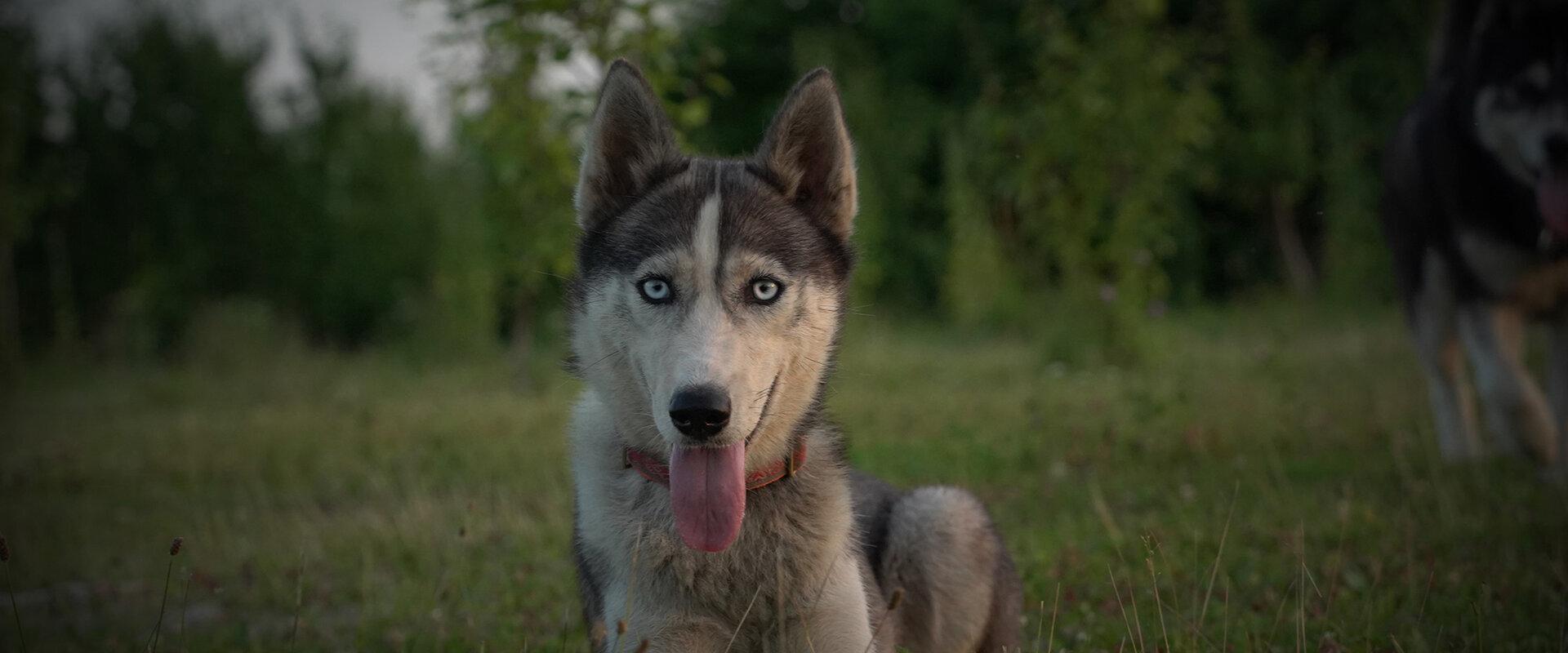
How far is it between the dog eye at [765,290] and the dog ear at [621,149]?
607 millimetres

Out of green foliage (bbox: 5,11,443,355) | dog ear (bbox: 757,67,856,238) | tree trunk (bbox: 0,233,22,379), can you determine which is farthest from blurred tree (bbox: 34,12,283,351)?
dog ear (bbox: 757,67,856,238)

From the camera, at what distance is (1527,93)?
210 inches

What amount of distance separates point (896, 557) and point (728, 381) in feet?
4.39

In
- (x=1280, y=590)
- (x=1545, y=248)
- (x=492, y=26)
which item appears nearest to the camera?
(x=1280, y=590)

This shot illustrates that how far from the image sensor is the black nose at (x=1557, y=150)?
5180mm

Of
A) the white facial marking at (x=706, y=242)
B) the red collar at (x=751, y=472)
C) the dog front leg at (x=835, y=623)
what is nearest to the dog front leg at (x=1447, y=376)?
the dog front leg at (x=835, y=623)

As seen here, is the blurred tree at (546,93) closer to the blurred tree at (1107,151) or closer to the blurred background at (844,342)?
the blurred background at (844,342)

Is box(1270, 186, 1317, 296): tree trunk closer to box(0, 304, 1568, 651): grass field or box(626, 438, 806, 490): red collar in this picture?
box(0, 304, 1568, 651): grass field

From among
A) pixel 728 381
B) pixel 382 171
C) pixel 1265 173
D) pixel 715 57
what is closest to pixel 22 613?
pixel 728 381

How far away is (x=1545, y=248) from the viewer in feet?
18.2

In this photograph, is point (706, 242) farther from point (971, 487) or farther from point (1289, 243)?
point (1289, 243)

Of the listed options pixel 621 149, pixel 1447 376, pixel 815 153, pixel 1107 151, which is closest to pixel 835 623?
pixel 815 153

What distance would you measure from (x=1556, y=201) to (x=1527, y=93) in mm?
573

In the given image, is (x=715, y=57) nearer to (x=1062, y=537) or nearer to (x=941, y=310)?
(x=1062, y=537)
